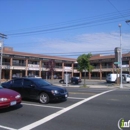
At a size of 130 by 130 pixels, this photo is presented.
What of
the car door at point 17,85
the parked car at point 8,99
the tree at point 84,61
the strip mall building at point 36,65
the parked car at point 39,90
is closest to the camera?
the parked car at point 8,99

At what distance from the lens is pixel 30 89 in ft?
36.2

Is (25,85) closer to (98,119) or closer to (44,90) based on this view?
(44,90)

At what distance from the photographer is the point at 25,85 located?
1141cm

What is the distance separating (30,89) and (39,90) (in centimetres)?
70

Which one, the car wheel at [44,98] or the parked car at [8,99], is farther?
the car wheel at [44,98]

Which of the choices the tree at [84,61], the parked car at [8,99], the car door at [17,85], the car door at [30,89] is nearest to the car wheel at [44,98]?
the car door at [30,89]

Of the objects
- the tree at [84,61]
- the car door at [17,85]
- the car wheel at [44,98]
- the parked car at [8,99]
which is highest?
the tree at [84,61]

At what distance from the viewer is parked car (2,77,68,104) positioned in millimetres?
10320

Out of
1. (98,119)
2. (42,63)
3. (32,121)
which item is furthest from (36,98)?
(42,63)

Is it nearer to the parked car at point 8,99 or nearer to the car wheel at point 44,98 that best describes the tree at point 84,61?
the car wheel at point 44,98

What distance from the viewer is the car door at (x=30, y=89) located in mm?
10828

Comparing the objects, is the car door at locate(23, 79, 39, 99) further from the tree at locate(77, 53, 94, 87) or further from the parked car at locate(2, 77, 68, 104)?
the tree at locate(77, 53, 94, 87)

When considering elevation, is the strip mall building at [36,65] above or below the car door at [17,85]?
above

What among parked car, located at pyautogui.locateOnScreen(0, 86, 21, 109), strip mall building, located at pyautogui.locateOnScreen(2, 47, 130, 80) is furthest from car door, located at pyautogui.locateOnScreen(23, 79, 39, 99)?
strip mall building, located at pyautogui.locateOnScreen(2, 47, 130, 80)
